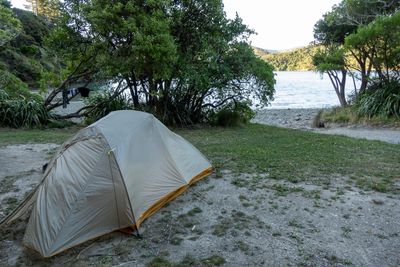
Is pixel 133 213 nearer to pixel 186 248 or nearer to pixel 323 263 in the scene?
pixel 186 248

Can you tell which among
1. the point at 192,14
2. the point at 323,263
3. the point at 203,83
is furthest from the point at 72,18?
the point at 323,263

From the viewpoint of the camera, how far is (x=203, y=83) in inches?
412

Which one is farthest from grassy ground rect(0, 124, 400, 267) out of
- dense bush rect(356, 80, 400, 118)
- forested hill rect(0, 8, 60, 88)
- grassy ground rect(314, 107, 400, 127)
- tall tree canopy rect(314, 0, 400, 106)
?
forested hill rect(0, 8, 60, 88)

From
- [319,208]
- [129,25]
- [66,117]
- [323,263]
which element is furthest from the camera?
[66,117]

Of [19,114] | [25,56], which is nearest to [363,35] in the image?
[19,114]

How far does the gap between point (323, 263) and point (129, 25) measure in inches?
297

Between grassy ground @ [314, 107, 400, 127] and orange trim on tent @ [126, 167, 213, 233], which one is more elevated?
orange trim on tent @ [126, 167, 213, 233]

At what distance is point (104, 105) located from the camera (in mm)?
12273

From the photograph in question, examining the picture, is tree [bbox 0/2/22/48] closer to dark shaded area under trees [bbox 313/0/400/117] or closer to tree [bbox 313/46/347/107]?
dark shaded area under trees [bbox 313/0/400/117]

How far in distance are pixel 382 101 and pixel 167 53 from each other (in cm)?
799

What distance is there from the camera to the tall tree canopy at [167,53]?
927 centimetres

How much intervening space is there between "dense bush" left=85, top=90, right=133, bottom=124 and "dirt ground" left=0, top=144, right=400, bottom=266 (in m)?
7.01

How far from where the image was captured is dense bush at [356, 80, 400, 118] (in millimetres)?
12102

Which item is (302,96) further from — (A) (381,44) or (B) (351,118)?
(B) (351,118)
